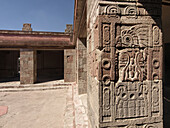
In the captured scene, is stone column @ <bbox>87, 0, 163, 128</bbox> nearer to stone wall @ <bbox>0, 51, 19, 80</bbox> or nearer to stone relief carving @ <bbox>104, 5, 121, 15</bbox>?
stone relief carving @ <bbox>104, 5, 121, 15</bbox>

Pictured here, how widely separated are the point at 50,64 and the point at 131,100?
39.1ft

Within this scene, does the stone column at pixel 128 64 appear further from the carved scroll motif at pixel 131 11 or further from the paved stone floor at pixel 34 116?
the paved stone floor at pixel 34 116

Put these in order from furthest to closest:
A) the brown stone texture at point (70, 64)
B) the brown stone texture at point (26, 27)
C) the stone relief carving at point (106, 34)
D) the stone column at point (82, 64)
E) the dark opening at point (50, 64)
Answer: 1. the dark opening at point (50, 64)
2. the brown stone texture at point (26, 27)
3. the brown stone texture at point (70, 64)
4. the stone column at point (82, 64)
5. the stone relief carving at point (106, 34)

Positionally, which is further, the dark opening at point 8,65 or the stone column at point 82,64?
the dark opening at point 8,65

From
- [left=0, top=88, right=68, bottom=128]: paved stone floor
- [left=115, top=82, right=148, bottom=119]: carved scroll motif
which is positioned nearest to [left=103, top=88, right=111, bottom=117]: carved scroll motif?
[left=115, top=82, right=148, bottom=119]: carved scroll motif

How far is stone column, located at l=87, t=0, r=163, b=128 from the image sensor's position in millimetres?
1450

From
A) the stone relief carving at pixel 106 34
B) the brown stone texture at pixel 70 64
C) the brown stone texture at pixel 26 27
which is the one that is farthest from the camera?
the brown stone texture at pixel 26 27

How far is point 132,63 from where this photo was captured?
1541 mm

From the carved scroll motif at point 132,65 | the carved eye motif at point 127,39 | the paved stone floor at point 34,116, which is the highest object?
the carved eye motif at point 127,39

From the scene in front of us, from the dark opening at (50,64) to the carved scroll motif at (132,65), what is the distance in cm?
1054

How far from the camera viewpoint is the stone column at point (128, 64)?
145 centimetres

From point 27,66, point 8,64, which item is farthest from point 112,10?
point 8,64

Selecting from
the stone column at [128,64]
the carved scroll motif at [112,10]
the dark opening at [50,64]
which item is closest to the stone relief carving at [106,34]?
the stone column at [128,64]

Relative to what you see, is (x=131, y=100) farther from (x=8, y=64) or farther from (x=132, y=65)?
(x=8, y=64)
